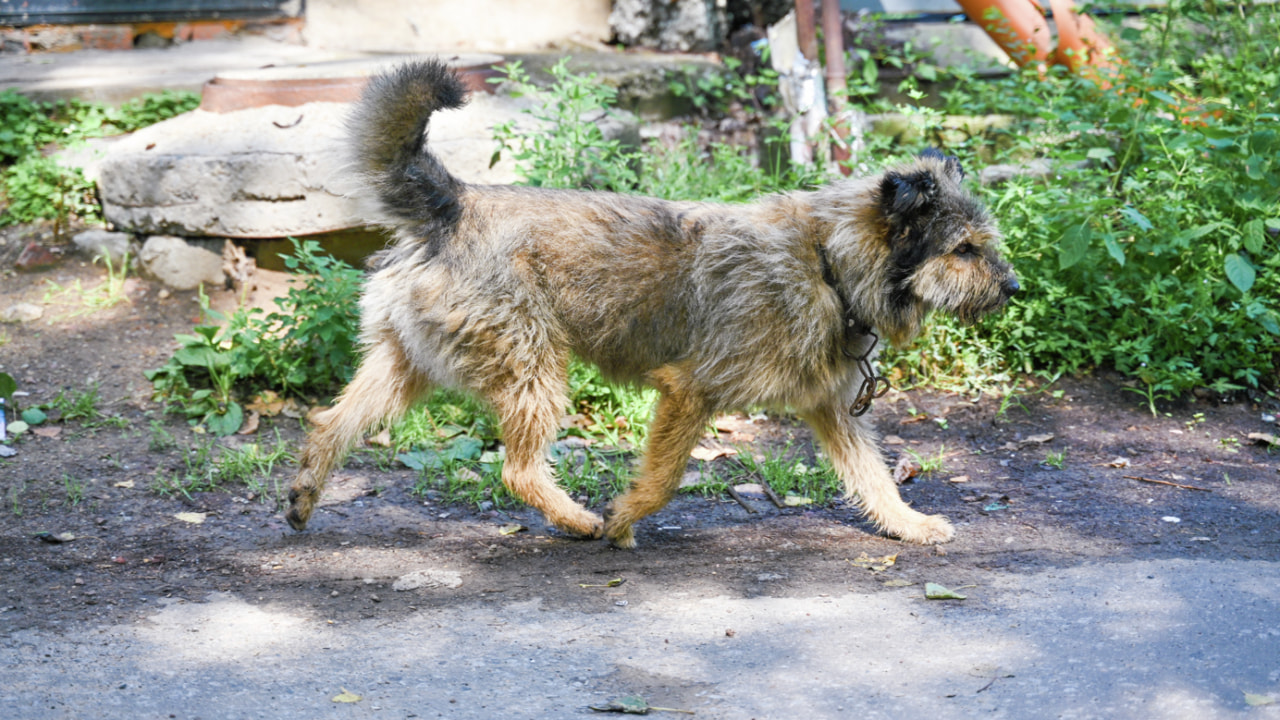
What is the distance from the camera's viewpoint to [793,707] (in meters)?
2.97

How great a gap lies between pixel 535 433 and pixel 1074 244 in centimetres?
297

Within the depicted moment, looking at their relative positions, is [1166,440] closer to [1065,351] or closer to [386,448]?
[1065,351]

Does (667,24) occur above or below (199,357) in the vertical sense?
above

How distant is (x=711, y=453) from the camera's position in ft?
17.7

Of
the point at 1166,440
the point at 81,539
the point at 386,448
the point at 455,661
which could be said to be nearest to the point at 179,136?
the point at 386,448

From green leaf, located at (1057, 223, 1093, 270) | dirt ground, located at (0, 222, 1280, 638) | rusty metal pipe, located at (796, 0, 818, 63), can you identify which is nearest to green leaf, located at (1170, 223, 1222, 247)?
green leaf, located at (1057, 223, 1093, 270)

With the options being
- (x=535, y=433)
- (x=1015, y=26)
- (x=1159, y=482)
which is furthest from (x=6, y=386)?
(x=1015, y=26)

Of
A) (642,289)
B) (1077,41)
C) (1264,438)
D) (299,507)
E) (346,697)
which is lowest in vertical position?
(1264,438)

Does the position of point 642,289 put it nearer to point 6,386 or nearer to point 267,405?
point 267,405

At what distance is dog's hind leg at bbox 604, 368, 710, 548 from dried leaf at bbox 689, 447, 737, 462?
3.81 ft

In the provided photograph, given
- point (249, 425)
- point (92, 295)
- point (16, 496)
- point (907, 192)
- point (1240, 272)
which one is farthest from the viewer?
point (92, 295)

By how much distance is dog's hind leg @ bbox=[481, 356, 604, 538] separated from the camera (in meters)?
4.16

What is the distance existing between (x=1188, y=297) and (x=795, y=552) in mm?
2994

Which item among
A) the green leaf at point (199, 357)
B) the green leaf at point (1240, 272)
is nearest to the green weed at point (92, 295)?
the green leaf at point (199, 357)
